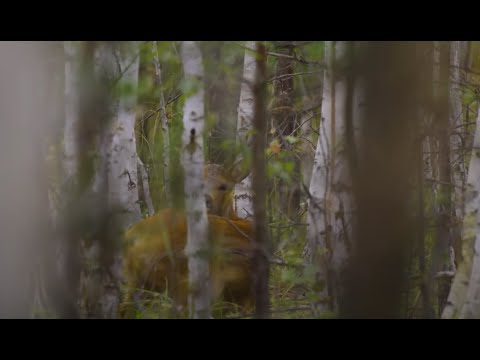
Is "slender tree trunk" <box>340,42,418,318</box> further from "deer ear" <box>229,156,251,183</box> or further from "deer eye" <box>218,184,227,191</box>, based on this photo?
"deer eye" <box>218,184,227,191</box>

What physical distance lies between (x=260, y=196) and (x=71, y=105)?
1134 millimetres

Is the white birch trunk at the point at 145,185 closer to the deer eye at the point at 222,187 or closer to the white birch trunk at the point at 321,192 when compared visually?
the deer eye at the point at 222,187

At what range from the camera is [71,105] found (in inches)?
153

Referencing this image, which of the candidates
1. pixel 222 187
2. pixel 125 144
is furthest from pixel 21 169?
pixel 222 187

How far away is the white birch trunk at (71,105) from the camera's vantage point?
3.88 metres

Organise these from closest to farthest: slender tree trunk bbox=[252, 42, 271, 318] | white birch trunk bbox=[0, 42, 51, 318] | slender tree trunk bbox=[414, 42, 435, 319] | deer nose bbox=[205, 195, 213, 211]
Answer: slender tree trunk bbox=[252, 42, 271, 318] < slender tree trunk bbox=[414, 42, 435, 319] < white birch trunk bbox=[0, 42, 51, 318] < deer nose bbox=[205, 195, 213, 211]

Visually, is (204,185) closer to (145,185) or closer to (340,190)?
(145,185)

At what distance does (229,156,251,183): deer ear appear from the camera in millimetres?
3965

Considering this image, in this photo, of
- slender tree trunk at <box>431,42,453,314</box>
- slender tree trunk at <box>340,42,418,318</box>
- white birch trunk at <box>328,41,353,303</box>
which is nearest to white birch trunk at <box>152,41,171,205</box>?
white birch trunk at <box>328,41,353,303</box>

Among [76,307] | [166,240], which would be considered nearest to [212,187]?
[166,240]

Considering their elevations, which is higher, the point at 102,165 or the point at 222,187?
the point at 102,165

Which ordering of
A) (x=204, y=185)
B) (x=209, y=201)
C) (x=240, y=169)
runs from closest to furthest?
(x=204, y=185) < (x=240, y=169) < (x=209, y=201)

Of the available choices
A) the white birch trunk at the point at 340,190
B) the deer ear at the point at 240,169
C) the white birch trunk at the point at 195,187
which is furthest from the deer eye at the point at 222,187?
the white birch trunk at the point at 340,190

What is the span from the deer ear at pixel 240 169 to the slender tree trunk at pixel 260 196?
0.82ft
